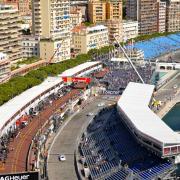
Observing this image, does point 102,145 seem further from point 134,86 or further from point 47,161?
point 134,86

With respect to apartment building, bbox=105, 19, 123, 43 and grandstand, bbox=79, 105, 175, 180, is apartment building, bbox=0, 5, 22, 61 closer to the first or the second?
apartment building, bbox=105, 19, 123, 43

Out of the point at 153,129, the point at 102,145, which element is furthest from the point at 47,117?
the point at 153,129

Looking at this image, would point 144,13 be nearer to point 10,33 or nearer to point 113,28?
point 113,28

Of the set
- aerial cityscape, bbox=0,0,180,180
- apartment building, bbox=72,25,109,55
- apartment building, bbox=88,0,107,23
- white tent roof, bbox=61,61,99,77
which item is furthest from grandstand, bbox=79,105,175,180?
apartment building, bbox=88,0,107,23

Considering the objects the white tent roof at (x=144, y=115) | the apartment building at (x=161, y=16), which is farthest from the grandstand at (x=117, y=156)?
the apartment building at (x=161, y=16)

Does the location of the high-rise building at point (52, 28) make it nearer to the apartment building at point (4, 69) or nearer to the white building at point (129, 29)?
the apartment building at point (4, 69)

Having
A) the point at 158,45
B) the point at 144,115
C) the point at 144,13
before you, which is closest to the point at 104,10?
the point at 144,13
